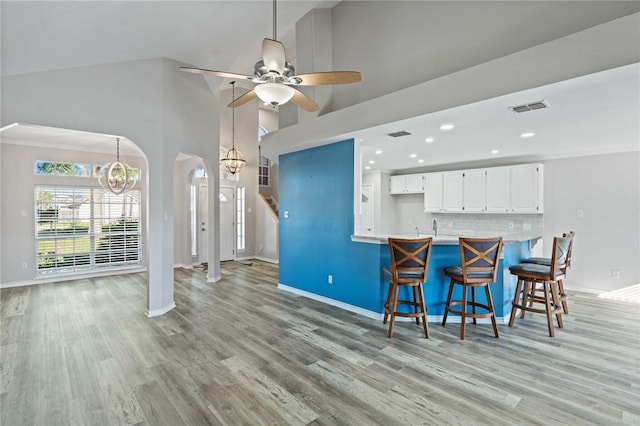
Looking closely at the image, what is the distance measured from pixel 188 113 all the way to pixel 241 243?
467 centimetres

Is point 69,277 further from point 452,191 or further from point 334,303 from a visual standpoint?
point 452,191

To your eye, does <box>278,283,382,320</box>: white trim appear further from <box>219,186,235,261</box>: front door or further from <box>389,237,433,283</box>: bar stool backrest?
<box>219,186,235,261</box>: front door

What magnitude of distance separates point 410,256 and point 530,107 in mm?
1869

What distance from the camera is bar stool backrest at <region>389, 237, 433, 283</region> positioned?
325 cm

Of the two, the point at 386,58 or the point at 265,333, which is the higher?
the point at 386,58

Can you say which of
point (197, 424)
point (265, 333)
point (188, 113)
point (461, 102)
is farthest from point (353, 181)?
point (197, 424)

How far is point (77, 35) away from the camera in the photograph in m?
3.04

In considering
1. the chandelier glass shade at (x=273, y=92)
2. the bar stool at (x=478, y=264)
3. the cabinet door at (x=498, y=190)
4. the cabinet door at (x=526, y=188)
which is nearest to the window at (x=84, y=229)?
the chandelier glass shade at (x=273, y=92)

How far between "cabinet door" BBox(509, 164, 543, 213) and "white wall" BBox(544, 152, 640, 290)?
0.71 ft

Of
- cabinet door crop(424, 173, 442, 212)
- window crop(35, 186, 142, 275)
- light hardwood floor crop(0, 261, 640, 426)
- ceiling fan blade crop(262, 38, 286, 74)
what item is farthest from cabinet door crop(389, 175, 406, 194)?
window crop(35, 186, 142, 275)

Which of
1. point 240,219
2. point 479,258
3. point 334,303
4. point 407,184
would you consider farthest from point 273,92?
point 240,219

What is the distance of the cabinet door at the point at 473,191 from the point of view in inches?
234

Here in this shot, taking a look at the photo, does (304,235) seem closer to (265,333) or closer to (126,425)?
(265,333)

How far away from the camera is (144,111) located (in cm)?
404
